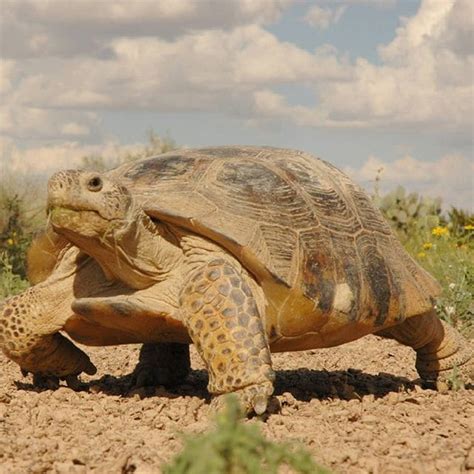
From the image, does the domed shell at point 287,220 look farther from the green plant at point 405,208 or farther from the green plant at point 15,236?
the green plant at point 405,208

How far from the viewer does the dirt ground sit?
3689 mm

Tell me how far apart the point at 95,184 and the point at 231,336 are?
3.46 ft

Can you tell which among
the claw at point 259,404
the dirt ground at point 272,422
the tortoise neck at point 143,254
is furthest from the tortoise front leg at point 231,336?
the tortoise neck at point 143,254

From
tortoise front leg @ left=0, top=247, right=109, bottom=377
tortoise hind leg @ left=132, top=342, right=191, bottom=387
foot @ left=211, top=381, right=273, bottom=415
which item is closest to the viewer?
foot @ left=211, top=381, right=273, bottom=415

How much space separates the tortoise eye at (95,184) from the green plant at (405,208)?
10.7 meters

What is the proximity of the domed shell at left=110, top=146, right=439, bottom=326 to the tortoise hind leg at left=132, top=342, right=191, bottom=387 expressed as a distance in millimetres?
1187

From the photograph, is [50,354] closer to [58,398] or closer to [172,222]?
[58,398]

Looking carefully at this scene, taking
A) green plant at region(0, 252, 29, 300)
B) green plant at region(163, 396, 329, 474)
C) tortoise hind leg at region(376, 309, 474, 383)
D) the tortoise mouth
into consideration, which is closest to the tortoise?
the tortoise mouth

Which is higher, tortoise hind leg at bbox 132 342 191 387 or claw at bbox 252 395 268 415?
claw at bbox 252 395 268 415

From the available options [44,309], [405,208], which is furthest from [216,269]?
[405,208]

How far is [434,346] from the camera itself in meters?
6.46

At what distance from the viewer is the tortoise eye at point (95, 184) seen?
4832 millimetres

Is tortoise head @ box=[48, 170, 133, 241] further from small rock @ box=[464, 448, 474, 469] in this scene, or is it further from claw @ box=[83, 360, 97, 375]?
small rock @ box=[464, 448, 474, 469]

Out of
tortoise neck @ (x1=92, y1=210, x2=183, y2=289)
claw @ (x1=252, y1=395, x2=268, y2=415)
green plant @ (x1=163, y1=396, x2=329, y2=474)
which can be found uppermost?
tortoise neck @ (x1=92, y1=210, x2=183, y2=289)
